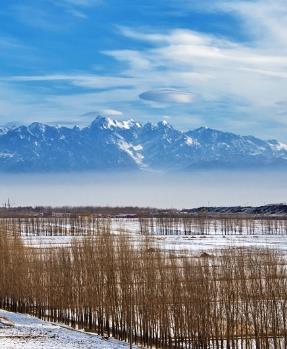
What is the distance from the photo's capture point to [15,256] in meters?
50.8

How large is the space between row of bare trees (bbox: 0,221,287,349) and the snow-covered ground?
176 cm

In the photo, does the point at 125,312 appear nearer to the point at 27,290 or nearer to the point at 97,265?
the point at 97,265

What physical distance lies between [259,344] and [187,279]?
5442 millimetres

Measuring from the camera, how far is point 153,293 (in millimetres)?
34875

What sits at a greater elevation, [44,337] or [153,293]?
[153,293]

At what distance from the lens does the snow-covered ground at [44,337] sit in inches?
1265

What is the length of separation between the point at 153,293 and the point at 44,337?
607 centimetres

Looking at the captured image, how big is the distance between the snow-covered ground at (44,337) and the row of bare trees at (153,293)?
1.76 m

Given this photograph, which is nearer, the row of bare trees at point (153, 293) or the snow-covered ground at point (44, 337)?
the row of bare trees at point (153, 293)

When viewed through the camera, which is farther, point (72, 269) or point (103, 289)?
point (72, 269)

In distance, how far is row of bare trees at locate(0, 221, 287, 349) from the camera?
95.5 ft

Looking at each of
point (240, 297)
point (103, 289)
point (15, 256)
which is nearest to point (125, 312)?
point (103, 289)

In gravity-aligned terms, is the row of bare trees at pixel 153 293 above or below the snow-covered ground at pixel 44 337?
above

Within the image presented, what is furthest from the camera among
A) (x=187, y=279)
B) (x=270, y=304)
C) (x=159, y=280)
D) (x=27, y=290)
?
(x=27, y=290)
